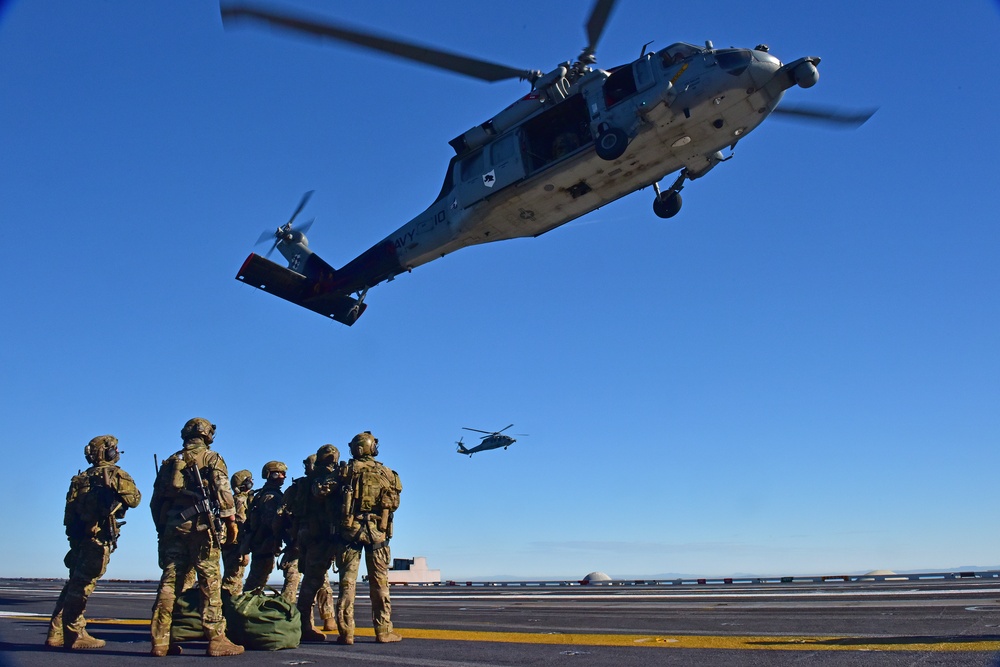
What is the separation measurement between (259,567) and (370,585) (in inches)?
136

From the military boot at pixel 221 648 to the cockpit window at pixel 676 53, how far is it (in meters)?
15.6

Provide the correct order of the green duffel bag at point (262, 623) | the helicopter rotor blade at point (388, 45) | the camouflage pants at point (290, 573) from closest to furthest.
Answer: the green duffel bag at point (262, 623), the camouflage pants at point (290, 573), the helicopter rotor blade at point (388, 45)

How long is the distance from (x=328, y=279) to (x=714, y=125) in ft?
42.3

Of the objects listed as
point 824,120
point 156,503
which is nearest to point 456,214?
point 824,120

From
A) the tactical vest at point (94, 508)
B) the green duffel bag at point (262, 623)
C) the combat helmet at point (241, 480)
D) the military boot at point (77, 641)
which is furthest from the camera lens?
the combat helmet at point (241, 480)

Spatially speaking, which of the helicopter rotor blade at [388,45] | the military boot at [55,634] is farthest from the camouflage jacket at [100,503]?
the helicopter rotor blade at [388,45]

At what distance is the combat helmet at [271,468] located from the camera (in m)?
12.7

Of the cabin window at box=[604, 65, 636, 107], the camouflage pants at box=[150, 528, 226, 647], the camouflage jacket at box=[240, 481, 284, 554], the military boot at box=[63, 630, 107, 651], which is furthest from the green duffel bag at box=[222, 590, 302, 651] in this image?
the cabin window at box=[604, 65, 636, 107]

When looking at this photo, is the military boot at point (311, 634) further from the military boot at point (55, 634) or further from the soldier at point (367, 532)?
the military boot at point (55, 634)

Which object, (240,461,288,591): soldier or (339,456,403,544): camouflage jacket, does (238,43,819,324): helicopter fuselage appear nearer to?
(240,461,288,591): soldier

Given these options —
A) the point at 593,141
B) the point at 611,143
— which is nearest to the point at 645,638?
the point at 611,143

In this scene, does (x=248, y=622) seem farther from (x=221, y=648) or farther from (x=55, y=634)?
(x=55, y=634)

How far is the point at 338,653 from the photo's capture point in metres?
8.02

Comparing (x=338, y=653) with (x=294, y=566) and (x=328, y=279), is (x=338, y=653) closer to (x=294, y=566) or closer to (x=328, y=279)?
(x=294, y=566)
